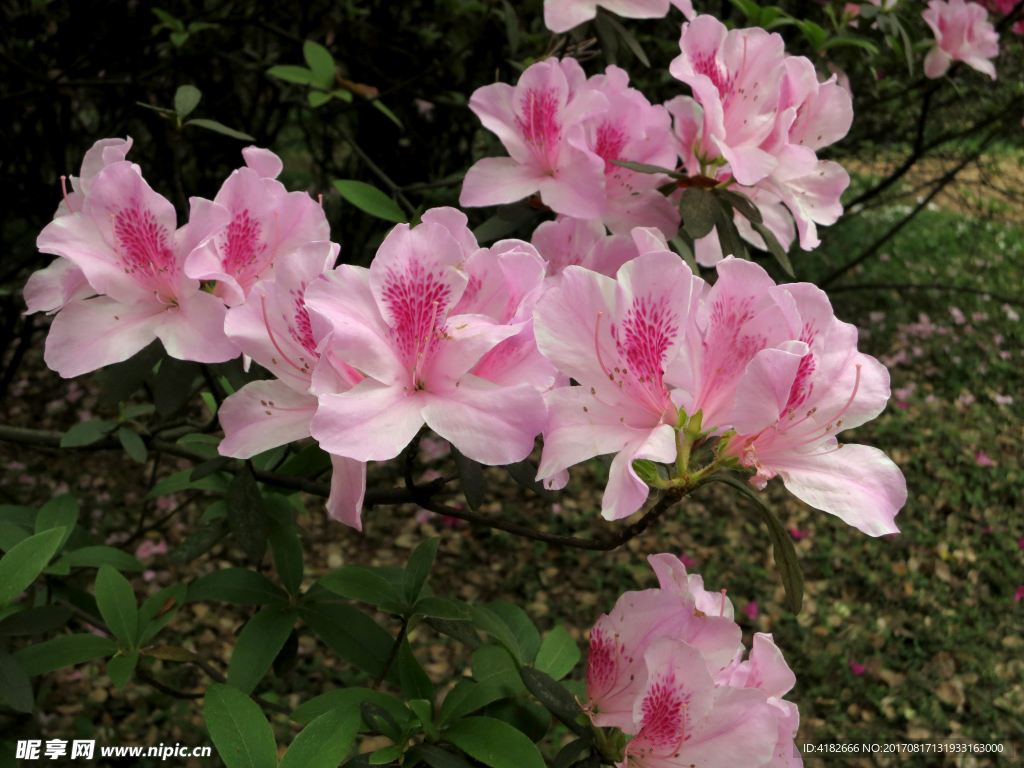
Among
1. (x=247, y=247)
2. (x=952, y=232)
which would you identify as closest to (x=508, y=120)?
(x=247, y=247)

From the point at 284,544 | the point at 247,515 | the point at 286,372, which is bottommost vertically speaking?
the point at 284,544

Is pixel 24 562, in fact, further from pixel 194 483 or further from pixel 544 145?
pixel 544 145

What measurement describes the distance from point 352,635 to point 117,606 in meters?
0.35

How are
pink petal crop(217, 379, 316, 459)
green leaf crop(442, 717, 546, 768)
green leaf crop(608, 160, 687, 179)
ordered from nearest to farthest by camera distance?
pink petal crop(217, 379, 316, 459), green leaf crop(442, 717, 546, 768), green leaf crop(608, 160, 687, 179)

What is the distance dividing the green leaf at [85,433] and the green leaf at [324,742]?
729 millimetres

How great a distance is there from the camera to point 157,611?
1.28 m

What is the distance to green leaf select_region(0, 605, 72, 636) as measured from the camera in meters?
1.09

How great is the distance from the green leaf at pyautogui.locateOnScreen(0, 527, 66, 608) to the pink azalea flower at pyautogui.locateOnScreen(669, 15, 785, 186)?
962 mm

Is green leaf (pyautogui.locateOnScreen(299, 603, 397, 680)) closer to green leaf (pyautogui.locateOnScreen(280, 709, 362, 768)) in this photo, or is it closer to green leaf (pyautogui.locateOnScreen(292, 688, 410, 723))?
green leaf (pyautogui.locateOnScreen(292, 688, 410, 723))

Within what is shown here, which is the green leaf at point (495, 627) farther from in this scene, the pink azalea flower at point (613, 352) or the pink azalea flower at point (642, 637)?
the pink azalea flower at point (613, 352)

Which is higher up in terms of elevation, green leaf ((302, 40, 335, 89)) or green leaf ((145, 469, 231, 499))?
green leaf ((302, 40, 335, 89))

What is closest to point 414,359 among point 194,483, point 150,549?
point 194,483

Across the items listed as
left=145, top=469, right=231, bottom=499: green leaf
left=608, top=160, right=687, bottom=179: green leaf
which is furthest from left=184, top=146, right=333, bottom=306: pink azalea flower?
left=145, top=469, right=231, bottom=499: green leaf

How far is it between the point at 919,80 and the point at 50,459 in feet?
13.1
